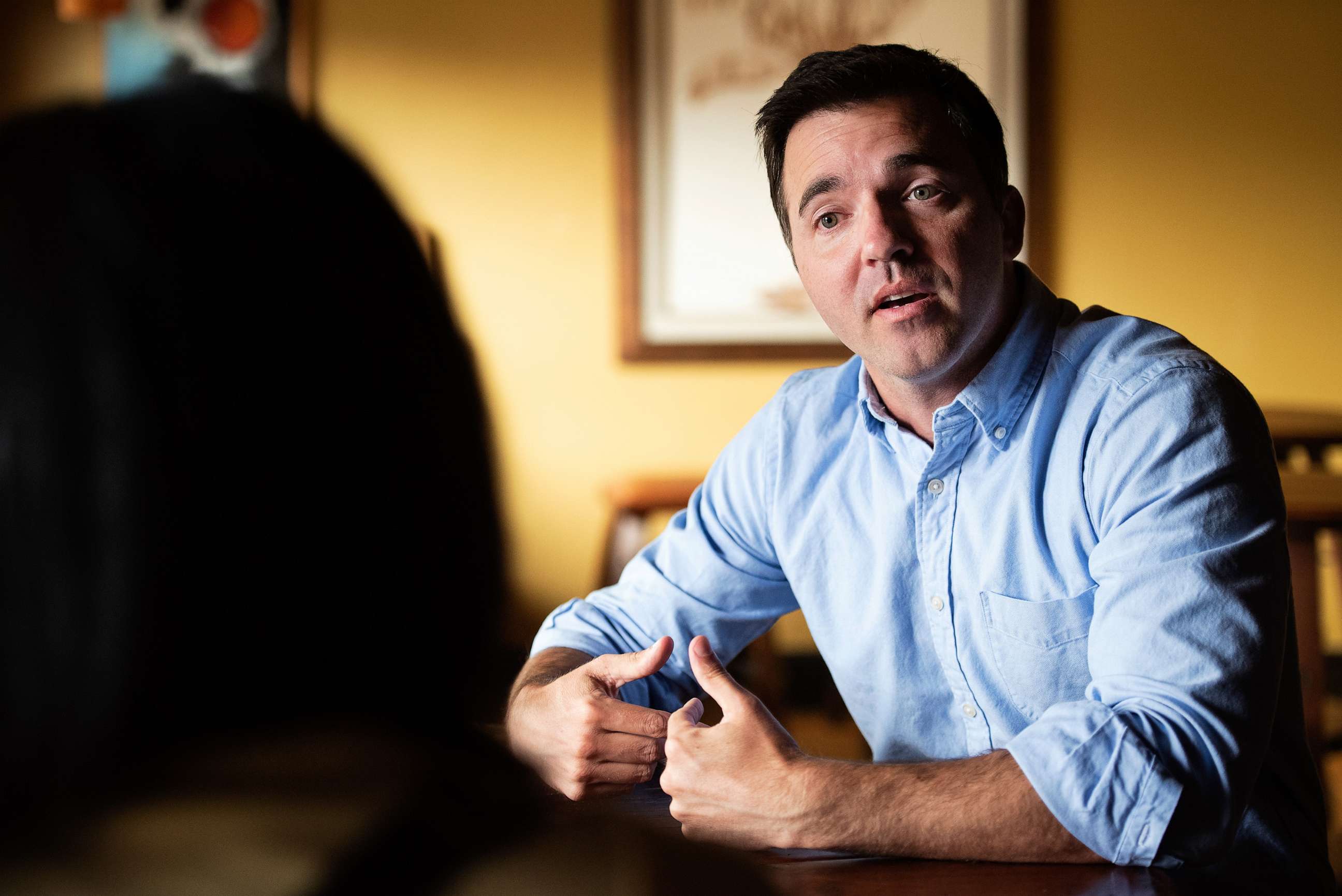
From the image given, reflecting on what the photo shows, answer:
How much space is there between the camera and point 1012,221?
1.48 m

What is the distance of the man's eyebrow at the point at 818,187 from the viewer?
4.53 ft

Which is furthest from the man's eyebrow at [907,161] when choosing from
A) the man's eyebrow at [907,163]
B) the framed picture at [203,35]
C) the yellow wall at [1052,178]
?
the framed picture at [203,35]

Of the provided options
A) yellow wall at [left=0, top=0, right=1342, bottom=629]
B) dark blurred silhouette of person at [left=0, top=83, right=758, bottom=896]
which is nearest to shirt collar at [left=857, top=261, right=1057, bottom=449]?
dark blurred silhouette of person at [left=0, top=83, right=758, bottom=896]

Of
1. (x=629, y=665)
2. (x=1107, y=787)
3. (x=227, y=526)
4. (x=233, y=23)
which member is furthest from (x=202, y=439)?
(x=233, y=23)

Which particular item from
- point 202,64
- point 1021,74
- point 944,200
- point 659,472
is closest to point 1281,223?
point 1021,74

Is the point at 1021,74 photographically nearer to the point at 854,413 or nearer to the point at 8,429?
the point at 854,413

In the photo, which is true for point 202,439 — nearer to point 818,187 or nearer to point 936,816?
point 936,816

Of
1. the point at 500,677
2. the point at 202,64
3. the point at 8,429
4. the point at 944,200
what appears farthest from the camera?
the point at 202,64

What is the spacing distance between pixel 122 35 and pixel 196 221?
3.54 m

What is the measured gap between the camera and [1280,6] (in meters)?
3.44

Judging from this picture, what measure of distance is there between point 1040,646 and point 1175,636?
0.87ft

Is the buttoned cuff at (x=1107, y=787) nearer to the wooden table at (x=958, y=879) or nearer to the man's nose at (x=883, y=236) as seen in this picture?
the wooden table at (x=958, y=879)

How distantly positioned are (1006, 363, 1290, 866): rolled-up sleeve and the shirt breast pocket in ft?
0.25

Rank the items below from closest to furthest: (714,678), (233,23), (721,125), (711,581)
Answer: (714,678)
(711,581)
(233,23)
(721,125)
